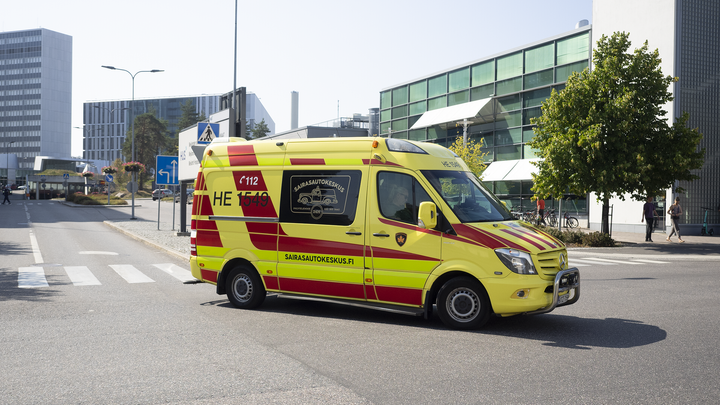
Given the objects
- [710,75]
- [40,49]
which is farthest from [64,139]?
[710,75]

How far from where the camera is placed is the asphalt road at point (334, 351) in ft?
15.5

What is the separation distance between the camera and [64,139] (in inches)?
6132

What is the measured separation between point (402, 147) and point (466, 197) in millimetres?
1044

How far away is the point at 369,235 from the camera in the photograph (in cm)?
762

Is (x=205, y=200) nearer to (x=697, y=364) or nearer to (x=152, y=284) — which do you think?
(x=152, y=284)

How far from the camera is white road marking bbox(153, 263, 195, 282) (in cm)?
1224

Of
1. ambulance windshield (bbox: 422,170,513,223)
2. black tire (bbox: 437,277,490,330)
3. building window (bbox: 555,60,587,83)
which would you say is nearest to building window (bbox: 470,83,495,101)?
building window (bbox: 555,60,587,83)

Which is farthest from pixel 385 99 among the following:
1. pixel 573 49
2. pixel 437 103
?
pixel 573 49

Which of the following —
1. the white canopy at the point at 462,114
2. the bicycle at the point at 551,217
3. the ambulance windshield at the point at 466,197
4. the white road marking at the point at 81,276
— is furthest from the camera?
the white canopy at the point at 462,114

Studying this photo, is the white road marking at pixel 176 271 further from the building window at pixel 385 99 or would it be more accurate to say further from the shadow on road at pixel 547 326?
the building window at pixel 385 99

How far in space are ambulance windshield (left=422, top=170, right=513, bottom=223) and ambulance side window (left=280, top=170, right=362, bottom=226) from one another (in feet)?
3.41

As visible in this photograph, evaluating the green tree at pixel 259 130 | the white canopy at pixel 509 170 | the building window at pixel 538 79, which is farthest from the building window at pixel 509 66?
the green tree at pixel 259 130

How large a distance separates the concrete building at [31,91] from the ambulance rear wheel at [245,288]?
520 ft

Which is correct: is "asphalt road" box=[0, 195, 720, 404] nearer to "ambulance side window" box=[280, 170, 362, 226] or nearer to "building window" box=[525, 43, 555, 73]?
"ambulance side window" box=[280, 170, 362, 226]
